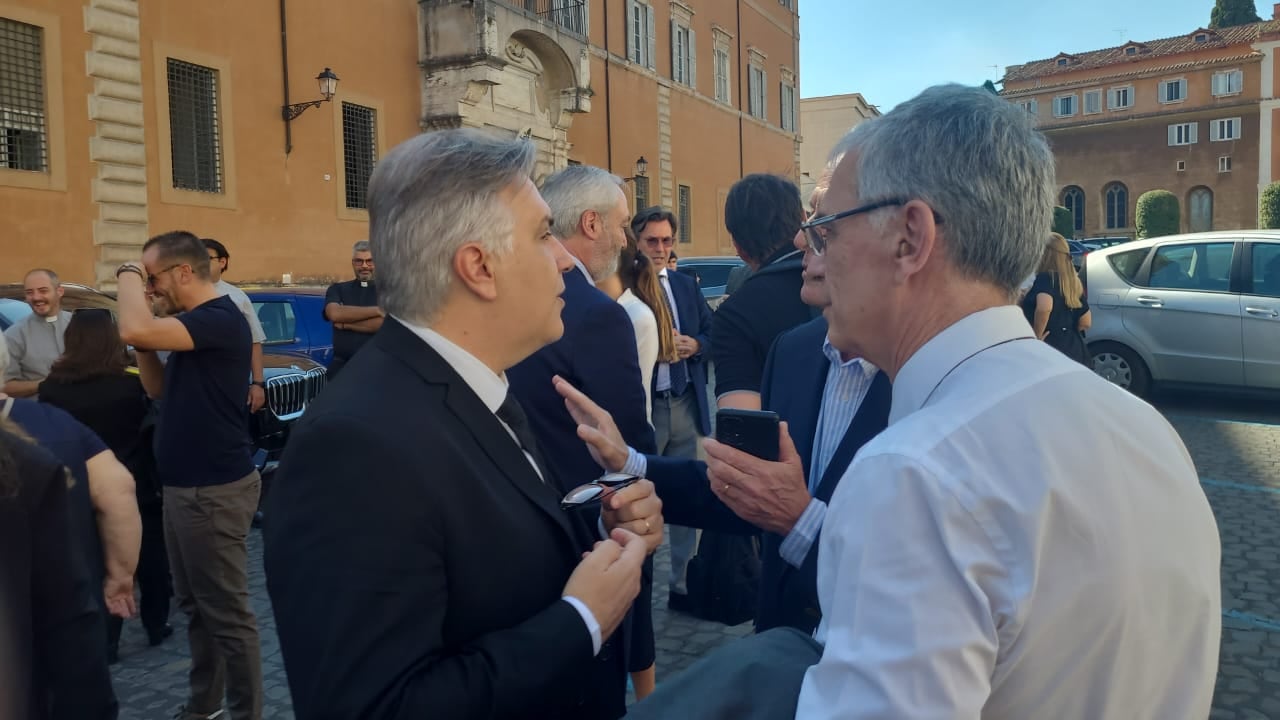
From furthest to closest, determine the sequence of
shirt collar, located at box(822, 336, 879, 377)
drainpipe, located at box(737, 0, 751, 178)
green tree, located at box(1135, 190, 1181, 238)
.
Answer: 1. green tree, located at box(1135, 190, 1181, 238)
2. drainpipe, located at box(737, 0, 751, 178)
3. shirt collar, located at box(822, 336, 879, 377)

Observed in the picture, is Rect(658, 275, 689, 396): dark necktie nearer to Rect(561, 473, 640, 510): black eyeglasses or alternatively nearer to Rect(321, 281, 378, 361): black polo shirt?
Rect(561, 473, 640, 510): black eyeglasses

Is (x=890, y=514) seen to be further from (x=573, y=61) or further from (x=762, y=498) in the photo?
(x=573, y=61)

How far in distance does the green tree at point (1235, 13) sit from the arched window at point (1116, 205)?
59.4 feet

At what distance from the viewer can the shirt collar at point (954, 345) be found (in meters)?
1.29

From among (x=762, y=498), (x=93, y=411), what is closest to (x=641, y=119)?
(x=93, y=411)

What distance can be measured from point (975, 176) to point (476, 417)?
90cm

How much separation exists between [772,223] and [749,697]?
10.1ft

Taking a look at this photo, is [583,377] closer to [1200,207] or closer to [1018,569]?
[1018,569]

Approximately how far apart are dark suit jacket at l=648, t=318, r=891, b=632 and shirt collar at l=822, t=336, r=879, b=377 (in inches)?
0.8

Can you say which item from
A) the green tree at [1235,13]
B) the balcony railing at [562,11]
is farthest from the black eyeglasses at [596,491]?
the green tree at [1235,13]

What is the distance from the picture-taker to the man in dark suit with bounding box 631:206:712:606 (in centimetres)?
510

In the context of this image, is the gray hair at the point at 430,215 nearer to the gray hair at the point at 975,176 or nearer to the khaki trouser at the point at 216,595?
the gray hair at the point at 975,176

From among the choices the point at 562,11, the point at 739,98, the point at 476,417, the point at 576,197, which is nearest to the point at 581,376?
the point at 576,197

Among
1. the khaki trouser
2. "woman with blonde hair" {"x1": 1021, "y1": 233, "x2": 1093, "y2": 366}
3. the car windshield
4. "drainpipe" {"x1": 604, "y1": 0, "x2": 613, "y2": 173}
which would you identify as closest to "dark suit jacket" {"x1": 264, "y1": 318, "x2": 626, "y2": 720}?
the khaki trouser
